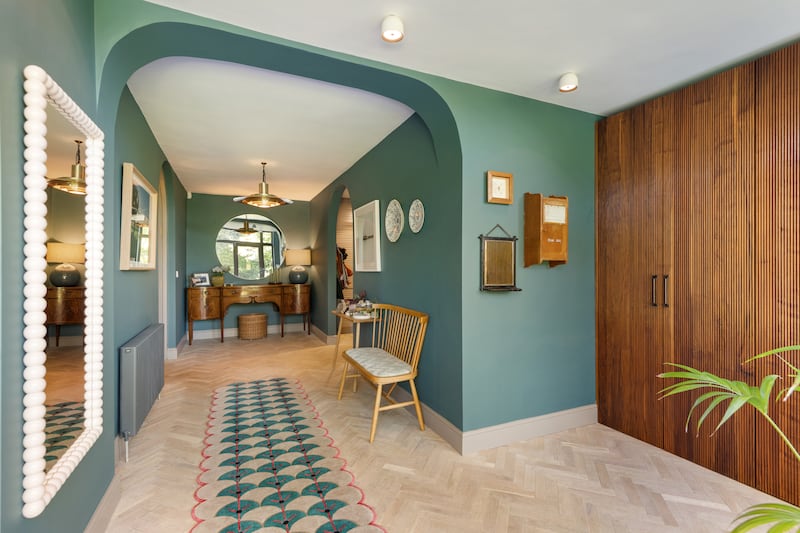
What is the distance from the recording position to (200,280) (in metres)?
6.47

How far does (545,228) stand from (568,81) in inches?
39.3

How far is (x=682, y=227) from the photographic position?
2561 mm

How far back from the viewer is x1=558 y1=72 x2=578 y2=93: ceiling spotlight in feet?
8.06

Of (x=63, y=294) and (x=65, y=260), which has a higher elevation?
(x=65, y=260)

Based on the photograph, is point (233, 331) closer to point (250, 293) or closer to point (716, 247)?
point (250, 293)

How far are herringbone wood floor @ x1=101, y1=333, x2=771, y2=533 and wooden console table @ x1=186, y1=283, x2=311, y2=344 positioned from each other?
309cm

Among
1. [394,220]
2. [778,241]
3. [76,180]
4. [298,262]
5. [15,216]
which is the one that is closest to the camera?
[15,216]

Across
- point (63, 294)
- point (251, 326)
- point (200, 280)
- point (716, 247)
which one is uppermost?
point (716, 247)

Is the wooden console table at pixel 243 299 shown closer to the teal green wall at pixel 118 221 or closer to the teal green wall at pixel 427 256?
the teal green wall at pixel 118 221

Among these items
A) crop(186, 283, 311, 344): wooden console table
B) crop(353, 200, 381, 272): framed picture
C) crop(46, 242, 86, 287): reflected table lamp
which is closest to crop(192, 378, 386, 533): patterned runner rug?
crop(46, 242, 86, 287): reflected table lamp

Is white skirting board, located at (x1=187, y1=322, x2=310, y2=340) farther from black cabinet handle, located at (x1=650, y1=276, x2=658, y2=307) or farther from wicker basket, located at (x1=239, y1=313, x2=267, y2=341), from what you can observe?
black cabinet handle, located at (x1=650, y1=276, x2=658, y2=307)

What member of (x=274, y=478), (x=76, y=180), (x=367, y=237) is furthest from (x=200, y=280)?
(x=76, y=180)

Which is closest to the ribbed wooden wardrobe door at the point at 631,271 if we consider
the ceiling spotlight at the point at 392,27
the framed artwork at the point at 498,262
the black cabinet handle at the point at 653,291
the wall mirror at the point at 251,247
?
the black cabinet handle at the point at 653,291

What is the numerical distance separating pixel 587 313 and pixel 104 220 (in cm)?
340
